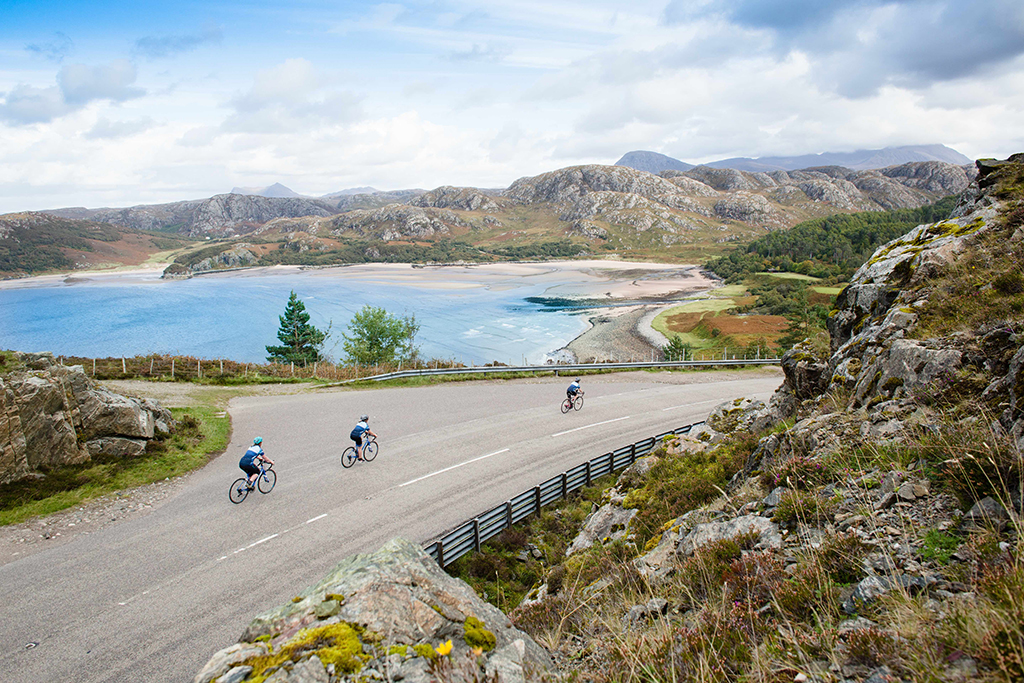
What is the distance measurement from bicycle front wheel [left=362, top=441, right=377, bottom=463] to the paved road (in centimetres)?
31

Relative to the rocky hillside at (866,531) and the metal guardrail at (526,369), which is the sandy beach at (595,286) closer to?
the metal guardrail at (526,369)

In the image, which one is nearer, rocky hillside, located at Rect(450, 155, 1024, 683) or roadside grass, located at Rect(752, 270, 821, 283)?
rocky hillside, located at Rect(450, 155, 1024, 683)

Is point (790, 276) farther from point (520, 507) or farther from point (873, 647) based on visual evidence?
point (873, 647)

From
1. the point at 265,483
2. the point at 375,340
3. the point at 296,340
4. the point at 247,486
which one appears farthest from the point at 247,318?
the point at 247,486

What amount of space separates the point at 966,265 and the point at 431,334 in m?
76.7

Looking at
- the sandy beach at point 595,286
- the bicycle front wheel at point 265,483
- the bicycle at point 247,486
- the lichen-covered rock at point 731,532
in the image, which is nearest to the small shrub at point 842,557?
the lichen-covered rock at point 731,532

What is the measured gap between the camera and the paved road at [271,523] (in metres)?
9.09

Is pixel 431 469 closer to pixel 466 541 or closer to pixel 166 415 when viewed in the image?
pixel 466 541

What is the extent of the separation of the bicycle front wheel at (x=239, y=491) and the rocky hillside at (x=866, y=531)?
27.1 ft

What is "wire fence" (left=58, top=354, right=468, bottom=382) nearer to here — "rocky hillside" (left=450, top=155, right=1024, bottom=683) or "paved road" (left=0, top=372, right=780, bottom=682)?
"paved road" (left=0, top=372, right=780, bottom=682)

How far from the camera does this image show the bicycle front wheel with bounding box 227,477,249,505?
1478 centimetres

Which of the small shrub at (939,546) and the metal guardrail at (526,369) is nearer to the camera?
the small shrub at (939,546)

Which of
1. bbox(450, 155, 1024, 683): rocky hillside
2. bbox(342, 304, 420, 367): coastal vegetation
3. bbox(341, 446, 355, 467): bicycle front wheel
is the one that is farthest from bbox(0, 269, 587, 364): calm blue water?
bbox(450, 155, 1024, 683): rocky hillside

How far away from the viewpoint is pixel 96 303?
128 metres
